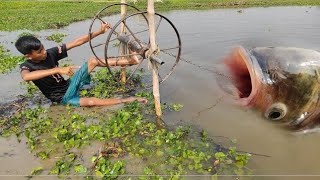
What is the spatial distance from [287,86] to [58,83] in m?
4.50

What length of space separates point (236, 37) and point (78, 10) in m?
15.2

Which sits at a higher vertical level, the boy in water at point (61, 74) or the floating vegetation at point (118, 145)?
the boy in water at point (61, 74)

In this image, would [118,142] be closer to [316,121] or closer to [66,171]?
[66,171]

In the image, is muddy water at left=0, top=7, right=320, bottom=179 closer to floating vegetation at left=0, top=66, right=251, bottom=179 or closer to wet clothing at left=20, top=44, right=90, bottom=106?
floating vegetation at left=0, top=66, right=251, bottom=179

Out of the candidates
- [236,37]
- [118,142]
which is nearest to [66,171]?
[118,142]

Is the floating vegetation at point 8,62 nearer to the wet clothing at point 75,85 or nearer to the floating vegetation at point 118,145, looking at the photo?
the floating vegetation at point 118,145

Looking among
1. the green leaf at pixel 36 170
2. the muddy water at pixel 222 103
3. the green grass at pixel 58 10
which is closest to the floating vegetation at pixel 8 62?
the muddy water at pixel 222 103

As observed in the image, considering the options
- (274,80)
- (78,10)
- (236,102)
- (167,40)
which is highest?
(78,10)

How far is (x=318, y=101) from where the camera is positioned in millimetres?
5555

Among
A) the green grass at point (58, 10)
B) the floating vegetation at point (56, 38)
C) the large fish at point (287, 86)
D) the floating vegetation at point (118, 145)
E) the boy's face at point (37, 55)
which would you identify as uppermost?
the green grass at point (58, 10)

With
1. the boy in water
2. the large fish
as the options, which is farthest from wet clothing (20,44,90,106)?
the large fish

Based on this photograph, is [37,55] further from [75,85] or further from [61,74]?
[75,85]

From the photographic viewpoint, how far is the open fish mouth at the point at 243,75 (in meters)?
5.60

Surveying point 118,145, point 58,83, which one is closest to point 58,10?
point 58,83
